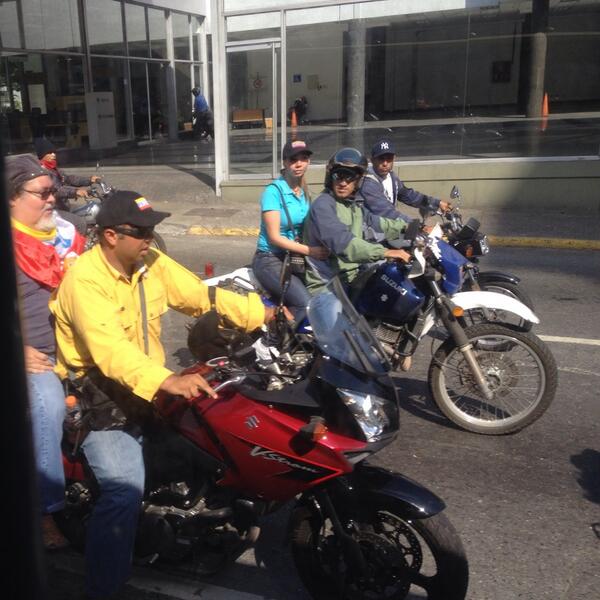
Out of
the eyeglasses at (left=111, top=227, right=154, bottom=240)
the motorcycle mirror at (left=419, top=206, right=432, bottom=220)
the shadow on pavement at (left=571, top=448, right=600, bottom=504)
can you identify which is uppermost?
the eyeglasses at (left=111, top=227, right=154, bottom=240)

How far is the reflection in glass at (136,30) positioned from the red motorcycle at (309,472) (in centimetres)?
2273

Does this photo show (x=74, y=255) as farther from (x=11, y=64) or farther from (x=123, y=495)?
(x=11, y=64)

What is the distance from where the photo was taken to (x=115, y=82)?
2292 centimetres

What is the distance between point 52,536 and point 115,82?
21.8 meters

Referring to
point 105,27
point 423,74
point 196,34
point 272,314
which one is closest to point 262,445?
point 272,314

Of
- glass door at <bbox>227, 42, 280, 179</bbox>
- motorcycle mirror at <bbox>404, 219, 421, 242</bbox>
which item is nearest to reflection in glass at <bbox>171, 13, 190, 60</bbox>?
glass door at <bbox>227, 42, 280, 179</bbox>

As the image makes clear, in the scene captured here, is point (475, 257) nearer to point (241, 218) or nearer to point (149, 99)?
point (241, 218)

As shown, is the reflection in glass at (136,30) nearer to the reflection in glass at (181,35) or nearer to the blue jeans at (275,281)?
the reflection in glass at (181,35)

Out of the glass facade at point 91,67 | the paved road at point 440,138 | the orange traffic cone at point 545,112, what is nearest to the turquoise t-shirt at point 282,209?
the paved road at point 440,138

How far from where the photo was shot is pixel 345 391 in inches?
104

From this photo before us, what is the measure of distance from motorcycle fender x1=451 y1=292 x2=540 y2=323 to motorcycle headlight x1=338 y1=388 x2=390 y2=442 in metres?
2.00

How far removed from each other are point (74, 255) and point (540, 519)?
2812 millimetres

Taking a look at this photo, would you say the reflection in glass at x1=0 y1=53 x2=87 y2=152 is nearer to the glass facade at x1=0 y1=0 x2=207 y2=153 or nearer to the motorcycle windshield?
→ the glass facade at x1=0 y1=0 x2=207 y2=153

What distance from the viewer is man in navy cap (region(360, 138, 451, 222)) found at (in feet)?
19.7
